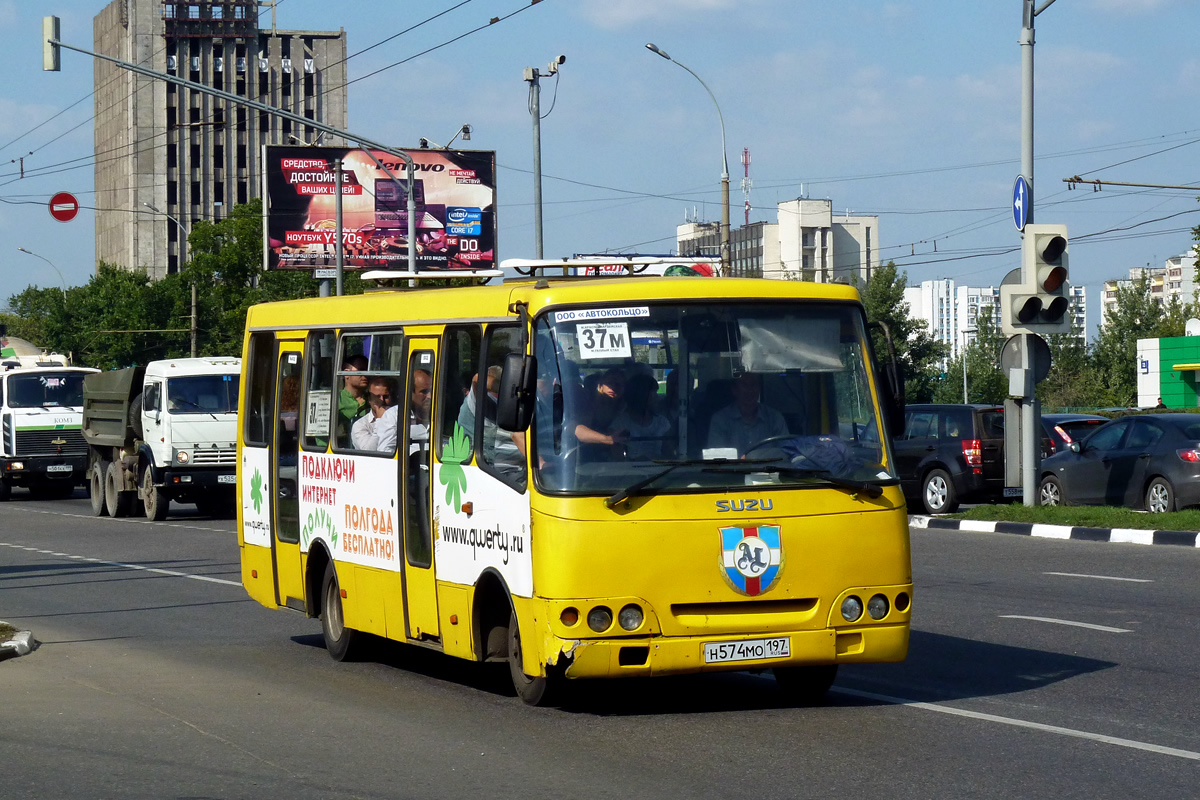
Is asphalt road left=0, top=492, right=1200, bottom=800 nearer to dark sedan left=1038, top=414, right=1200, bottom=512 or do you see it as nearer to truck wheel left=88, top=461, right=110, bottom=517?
dark sedan left=1038, top=414, right=1200, bottom=512

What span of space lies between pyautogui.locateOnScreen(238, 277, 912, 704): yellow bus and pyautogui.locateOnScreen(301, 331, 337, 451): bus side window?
1523mm

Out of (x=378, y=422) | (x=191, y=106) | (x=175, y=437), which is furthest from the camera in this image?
(x=191, y=106)

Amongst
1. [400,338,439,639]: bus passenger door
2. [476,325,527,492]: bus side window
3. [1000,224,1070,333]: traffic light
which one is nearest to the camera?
[476,325,527,492]: bus side window

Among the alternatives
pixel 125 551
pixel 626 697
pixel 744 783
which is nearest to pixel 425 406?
pixel 626 697

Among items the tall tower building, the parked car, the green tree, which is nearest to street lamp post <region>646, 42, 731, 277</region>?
the parked car

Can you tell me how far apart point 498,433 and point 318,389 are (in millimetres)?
2639

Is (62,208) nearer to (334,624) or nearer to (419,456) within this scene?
(334,624)

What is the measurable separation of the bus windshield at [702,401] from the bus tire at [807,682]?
3.58 ft

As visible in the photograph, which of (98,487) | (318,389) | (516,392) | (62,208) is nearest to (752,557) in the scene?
(516,392)

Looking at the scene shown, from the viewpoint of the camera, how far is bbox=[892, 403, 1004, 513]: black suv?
77.8 ft

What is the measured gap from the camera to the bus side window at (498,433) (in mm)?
8211

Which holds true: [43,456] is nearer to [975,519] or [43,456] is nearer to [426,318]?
[975,519]

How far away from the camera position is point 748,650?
7879mm

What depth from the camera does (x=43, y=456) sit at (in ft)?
116
